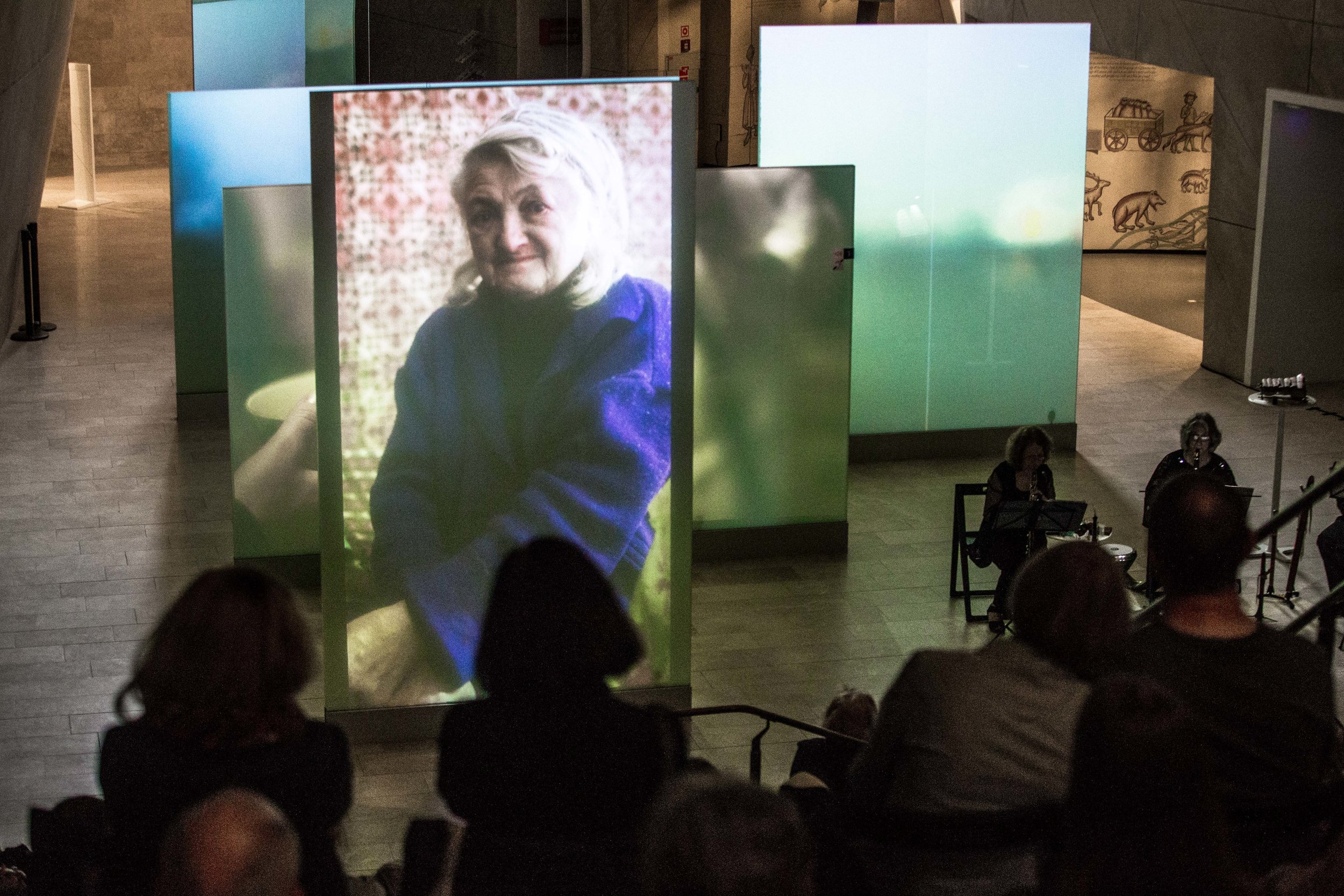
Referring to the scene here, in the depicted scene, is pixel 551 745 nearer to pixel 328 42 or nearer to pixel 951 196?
pixel 951 196

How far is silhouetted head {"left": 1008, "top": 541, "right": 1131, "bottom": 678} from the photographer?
9.79ft

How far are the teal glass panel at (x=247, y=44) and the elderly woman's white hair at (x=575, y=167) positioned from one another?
24.3 ft

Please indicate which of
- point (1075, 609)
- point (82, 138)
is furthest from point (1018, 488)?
point (82, 138)

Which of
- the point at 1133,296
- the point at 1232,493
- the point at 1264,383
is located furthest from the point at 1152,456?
the point at 1232,493

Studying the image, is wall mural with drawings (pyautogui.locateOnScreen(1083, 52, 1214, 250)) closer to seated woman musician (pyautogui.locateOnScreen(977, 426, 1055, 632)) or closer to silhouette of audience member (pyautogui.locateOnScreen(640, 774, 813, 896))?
seated woman musician (pyautogui.locateOnScreen(977, 426, 1055, 632))

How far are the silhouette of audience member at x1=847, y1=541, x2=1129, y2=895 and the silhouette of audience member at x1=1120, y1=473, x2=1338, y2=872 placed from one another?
0.14 metres

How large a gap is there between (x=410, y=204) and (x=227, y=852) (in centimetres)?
412

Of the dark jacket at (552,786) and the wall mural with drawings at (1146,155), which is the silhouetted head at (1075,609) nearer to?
the dark jacket at (552,786)

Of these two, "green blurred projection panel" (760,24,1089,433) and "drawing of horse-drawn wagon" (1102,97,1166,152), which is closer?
"green blurred projection panel" (760,24,1089,433)

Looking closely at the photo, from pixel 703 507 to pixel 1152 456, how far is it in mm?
3933

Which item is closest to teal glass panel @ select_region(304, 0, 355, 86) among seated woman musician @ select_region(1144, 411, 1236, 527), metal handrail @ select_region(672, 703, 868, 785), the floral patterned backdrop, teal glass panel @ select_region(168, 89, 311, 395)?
teal glass panel @ select_region(168, 89, 311, 395)

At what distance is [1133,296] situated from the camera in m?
18.1

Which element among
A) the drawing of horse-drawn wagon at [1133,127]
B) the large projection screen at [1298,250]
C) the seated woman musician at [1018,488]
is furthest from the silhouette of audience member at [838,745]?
the drawing of horse-drawn wagon at [1133,127]

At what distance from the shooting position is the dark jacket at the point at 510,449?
639cm
